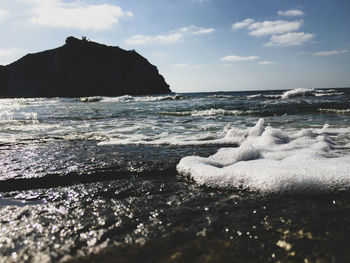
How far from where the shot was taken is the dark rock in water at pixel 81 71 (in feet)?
269

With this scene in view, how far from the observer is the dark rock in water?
82125mm

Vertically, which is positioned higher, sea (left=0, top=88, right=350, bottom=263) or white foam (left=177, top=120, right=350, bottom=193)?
white foam (left=177, top=120, right=350, bottom=193)

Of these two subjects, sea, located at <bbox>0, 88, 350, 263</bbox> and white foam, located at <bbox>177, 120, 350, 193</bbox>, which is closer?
sea, located at <bbox>0, 88, 350, 263</bbox>

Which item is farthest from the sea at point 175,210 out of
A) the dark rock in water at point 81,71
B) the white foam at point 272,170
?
the dark rock in water at point 81,71

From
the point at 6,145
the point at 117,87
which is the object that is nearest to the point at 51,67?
the point at 117,87

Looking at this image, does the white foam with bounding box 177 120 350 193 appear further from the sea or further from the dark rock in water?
the dark rock in water

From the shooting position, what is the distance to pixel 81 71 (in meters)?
82.2

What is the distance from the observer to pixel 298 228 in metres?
1.41

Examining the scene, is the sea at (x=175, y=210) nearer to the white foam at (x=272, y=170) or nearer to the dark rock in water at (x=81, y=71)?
the white foam at (x=272, y=170)

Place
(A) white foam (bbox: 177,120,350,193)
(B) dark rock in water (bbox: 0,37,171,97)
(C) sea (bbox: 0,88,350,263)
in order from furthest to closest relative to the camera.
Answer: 1. (B) dark rock in water (bbox: 0,37,171,97)
2. (A) white foam (bbox: 177,120,350,193)
3. (C) sea (bbox: 0,88,350,263)

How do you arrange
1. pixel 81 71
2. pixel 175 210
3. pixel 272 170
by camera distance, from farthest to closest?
pixel 81 71, pixel 272 170, pixel 175 210

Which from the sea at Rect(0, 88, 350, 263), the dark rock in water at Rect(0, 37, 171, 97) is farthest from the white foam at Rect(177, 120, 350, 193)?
the dark rock in water at Rect(0, 37, 171, 97)

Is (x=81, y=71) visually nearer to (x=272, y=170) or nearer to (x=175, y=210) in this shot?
(x=272, y=170)

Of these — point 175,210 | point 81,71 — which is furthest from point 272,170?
point 81,71
